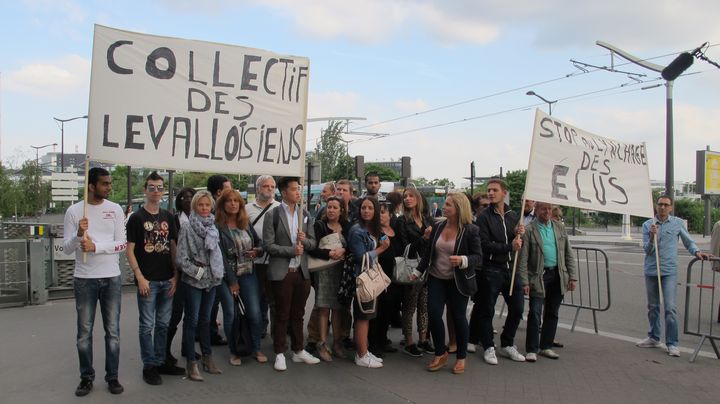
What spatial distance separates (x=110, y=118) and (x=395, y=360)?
12.5 feet

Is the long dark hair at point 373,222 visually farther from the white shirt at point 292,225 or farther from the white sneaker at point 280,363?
the white sneaker at point 280,363

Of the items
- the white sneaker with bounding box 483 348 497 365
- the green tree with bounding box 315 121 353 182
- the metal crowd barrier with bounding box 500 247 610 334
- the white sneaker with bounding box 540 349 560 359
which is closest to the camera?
the white sneaker with bounding box 483 348 497 365

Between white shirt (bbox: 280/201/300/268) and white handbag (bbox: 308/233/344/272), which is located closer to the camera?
white shirt (bbox: 280/201/300/268)

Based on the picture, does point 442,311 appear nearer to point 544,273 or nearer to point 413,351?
point 413,351

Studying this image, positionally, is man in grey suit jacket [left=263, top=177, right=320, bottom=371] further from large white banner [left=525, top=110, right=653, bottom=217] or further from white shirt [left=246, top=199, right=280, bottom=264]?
large white banner [left=525, top=110, right=653, bottom=217]

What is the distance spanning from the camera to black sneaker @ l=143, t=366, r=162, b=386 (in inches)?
211

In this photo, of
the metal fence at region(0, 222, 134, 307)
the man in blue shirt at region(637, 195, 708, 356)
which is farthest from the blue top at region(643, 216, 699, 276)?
the metal fence at region(0, 222, 134, 307)

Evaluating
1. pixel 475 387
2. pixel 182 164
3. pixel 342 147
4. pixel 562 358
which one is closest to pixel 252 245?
pixel 182 164

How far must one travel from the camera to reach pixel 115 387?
5.11 meters

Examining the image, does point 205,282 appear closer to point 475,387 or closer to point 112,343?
point 112,343

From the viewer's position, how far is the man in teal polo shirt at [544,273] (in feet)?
21.2

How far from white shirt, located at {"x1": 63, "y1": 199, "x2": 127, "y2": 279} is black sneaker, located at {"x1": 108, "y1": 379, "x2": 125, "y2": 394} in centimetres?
97

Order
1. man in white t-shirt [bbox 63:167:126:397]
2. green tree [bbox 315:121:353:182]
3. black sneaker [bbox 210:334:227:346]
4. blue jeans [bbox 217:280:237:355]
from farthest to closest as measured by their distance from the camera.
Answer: green tree [bbox 315:121:353:182], black sneaker [bbox 210:334:227:346], blue jeans [bbox 217:280:237:355], man in white t-shirt [bbox 63:167:126:397]

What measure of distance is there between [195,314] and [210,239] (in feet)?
2.39
